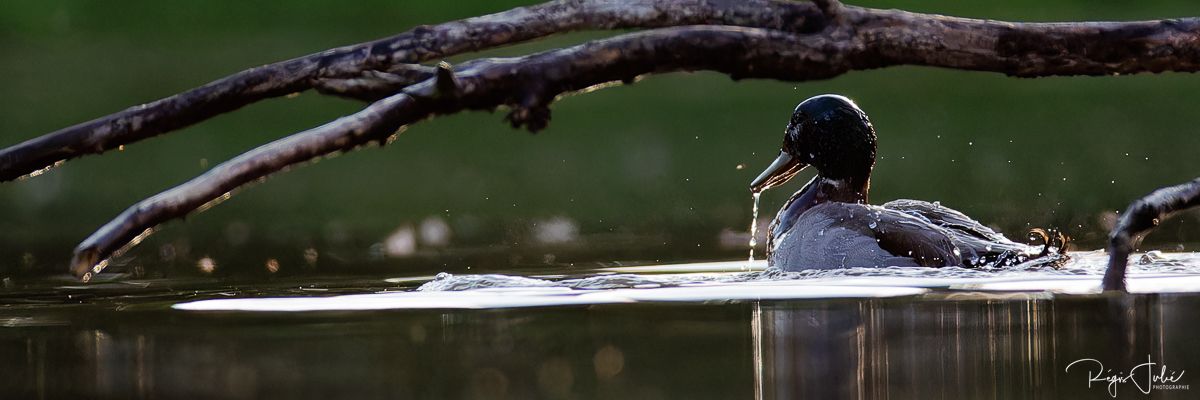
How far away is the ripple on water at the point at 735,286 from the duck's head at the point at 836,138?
1202 mm

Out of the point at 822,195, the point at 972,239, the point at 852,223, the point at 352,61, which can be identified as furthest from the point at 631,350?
the point at 822,195

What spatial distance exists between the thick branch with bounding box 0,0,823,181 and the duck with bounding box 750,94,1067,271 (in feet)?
5.12

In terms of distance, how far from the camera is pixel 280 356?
4359 mm

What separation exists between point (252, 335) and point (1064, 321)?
2030 mm

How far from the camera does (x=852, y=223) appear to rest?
672 centimetres

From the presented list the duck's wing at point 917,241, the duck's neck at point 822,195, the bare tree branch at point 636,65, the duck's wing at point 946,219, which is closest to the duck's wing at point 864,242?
the duck's wing at point 917,241

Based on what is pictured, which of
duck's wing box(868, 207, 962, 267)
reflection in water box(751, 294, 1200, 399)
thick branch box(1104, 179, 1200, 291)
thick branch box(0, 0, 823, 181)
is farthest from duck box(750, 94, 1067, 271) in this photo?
thick branch box(1104, 179, 1200, 291)

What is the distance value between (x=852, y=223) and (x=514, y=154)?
6.22 m

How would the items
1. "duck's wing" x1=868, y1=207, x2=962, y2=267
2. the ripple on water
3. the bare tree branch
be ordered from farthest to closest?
"duck's wing" x1=868, y1=207, x2=962, y2=267 → the ripple on water → the bare tree branch

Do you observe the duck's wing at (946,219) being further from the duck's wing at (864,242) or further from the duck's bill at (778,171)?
the duck's bill at (778,171)

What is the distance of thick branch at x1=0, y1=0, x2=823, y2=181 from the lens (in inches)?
195

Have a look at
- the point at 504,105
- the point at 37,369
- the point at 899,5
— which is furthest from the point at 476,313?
the point at 899,5

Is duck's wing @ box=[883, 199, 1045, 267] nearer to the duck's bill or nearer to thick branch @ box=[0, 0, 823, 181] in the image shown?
the duck's bill

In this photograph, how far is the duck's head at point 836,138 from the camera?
25.0 feet
